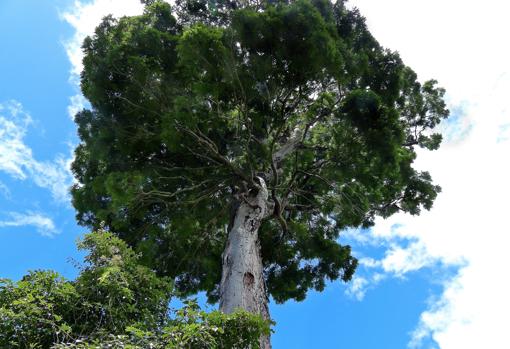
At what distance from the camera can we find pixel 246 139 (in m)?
9.14

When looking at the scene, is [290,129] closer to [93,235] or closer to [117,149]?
[117,149]

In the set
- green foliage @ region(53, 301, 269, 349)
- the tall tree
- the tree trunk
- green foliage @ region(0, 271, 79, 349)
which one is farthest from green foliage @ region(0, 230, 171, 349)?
the tall tree

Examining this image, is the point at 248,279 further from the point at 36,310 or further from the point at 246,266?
the point at 36,310

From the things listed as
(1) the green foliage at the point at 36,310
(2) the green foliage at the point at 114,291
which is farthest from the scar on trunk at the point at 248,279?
(1) the green foliage at the point at 36,310

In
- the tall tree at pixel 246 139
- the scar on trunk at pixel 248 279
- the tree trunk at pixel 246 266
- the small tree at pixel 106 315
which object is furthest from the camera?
Result: the tall tree at pixel 246 139

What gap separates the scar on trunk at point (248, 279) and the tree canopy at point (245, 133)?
2.26m

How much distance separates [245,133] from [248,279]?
3.47 metres

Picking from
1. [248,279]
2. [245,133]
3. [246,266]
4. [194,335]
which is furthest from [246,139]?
[194,335]

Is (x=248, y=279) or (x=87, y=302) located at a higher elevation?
(x=248, y=279)

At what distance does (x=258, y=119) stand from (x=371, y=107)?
6.93 ft

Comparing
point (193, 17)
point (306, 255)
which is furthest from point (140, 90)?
point (306, 255)

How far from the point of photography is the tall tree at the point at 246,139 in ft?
26.0

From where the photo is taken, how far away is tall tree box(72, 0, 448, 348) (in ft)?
26.0

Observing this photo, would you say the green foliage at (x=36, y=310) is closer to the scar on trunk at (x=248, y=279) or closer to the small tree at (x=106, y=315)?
the small tree at (x=106, y=315)
